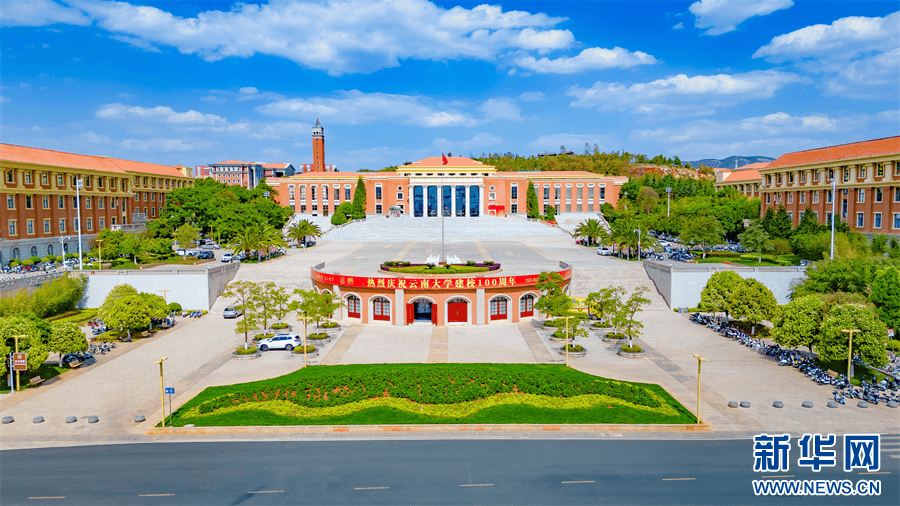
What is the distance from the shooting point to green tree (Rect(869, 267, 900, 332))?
110ft

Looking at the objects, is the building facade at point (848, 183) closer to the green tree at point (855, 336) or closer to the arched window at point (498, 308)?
the green tree at point (855, 336)

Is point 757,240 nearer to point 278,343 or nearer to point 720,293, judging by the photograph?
point 720,293

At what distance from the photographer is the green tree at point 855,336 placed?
88.4ft

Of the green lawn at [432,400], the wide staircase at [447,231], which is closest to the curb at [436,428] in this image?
the green lawn at [432,400]

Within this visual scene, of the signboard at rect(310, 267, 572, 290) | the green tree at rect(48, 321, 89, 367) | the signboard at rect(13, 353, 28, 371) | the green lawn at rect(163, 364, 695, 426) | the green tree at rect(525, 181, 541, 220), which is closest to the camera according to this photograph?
the green lawn at rect(163, 364, 695, 426)

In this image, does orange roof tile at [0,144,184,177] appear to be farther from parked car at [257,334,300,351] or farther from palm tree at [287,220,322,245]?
parked car at [257,334,300,351]

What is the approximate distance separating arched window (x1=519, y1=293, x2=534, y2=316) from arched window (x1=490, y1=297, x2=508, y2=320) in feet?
4.26

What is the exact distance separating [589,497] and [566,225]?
78806 mm

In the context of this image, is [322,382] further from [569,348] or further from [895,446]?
[895,446]

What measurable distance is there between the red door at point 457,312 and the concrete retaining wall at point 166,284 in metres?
21.1

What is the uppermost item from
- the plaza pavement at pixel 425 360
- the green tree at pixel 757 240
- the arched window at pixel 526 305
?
the green tree at pixel 757 240

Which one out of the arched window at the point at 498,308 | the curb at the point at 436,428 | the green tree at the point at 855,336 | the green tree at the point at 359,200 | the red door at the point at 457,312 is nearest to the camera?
the curb at the point at 436,428

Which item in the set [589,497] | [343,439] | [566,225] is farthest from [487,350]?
[566,225]

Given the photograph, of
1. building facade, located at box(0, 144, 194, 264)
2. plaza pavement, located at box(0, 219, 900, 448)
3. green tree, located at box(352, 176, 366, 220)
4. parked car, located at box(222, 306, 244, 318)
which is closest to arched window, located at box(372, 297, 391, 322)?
plaza pavement, located at box(0, 219, 900, 448)
